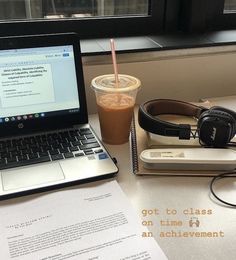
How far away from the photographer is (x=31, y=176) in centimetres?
72

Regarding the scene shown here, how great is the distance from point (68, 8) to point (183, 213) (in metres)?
0.81

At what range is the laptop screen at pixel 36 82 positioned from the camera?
2.63 feet

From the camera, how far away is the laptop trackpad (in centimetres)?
69

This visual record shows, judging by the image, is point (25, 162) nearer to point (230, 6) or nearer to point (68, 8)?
point (68, 8)

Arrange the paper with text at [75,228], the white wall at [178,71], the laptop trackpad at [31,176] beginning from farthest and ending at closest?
the white wall at [178,71] → the laptop trackpad at [31,176] → the paper with text at [75,228]

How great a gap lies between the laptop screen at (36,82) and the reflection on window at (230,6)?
74cm

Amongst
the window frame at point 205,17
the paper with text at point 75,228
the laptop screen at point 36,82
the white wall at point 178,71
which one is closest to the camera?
the paper with text at point 75,228

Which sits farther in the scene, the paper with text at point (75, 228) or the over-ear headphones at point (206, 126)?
the over-ear headphones at point (206, 126)

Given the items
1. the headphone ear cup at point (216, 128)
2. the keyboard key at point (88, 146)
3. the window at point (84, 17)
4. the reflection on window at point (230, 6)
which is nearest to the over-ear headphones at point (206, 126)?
the headphone ear cup at point (216, 128)

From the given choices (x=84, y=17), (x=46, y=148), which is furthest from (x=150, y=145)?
(x=84, y=17)

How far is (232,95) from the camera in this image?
1195 millimetres

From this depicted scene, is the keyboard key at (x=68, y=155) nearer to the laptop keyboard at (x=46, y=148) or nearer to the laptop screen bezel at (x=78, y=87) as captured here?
the laptop keyboard at (x=46, y=148)

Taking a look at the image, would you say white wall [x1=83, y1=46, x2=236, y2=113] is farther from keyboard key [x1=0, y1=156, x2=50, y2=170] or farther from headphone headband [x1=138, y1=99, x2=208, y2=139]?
keyboard key [x1=0, y1=156, x2=50, y2=170]

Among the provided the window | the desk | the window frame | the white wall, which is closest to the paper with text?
the desk
